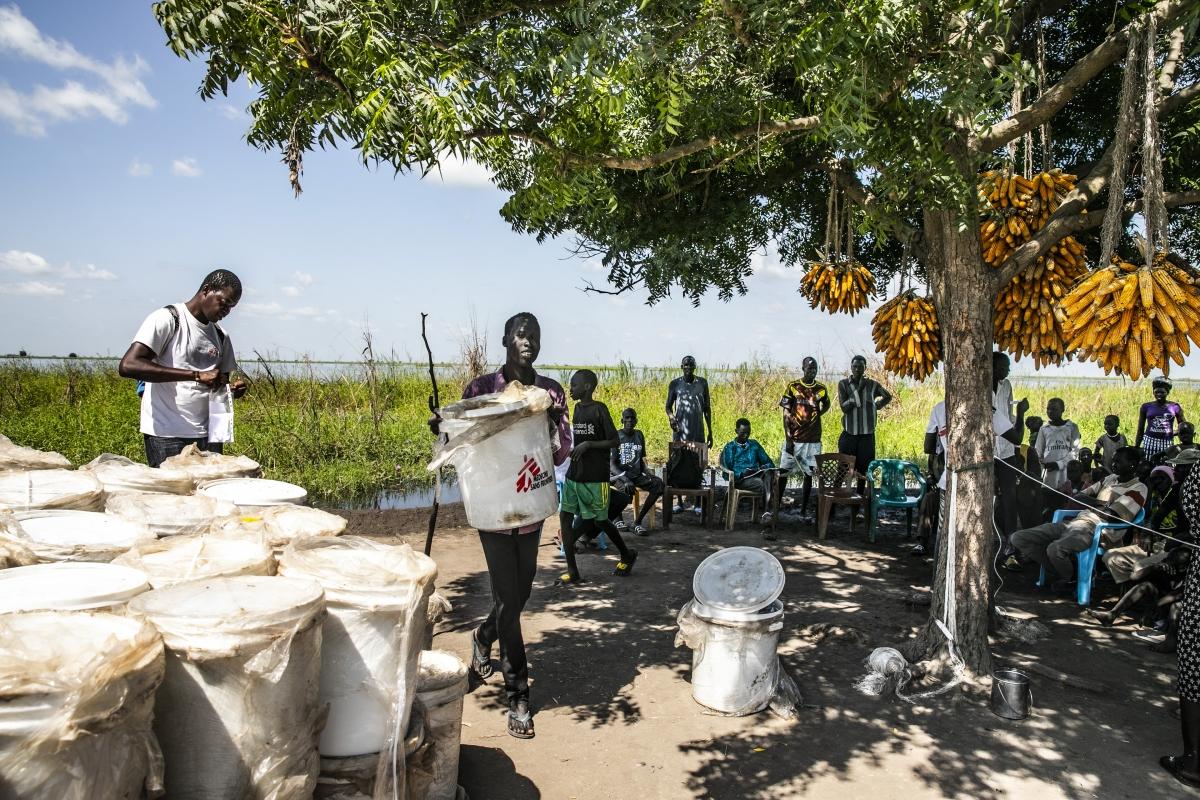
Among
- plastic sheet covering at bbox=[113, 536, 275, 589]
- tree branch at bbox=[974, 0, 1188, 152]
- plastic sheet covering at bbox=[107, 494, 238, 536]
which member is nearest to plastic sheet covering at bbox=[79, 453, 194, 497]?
plastic sheet covering at bbox=[107, 494, 238, 536]

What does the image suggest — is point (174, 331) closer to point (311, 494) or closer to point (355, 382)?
point (311, 494)

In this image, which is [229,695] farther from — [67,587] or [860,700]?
A: [860,700]

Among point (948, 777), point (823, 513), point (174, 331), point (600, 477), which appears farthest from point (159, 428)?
point (823, 513)

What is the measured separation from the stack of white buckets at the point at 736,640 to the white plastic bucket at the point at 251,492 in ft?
7.42

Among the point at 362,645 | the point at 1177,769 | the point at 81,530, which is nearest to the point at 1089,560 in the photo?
the point at 1177,769

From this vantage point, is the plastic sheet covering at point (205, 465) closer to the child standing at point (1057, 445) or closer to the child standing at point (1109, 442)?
the child standing at point (1057, 445)

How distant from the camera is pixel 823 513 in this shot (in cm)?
858

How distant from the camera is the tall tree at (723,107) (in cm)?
284

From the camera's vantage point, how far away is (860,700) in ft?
14.7

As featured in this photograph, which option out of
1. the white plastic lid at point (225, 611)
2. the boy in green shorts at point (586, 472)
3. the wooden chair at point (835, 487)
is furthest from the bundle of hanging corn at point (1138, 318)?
the wooden chair at point (835, 487)

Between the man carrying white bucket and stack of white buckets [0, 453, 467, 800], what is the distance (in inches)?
34.1

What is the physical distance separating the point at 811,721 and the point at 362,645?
2.81 m

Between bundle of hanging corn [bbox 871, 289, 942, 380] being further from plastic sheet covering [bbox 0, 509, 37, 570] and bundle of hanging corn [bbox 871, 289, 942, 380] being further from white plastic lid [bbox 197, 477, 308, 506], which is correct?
plastic sheet covering [bbox 0, 509, 37, 570]

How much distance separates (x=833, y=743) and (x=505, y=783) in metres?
1.69
